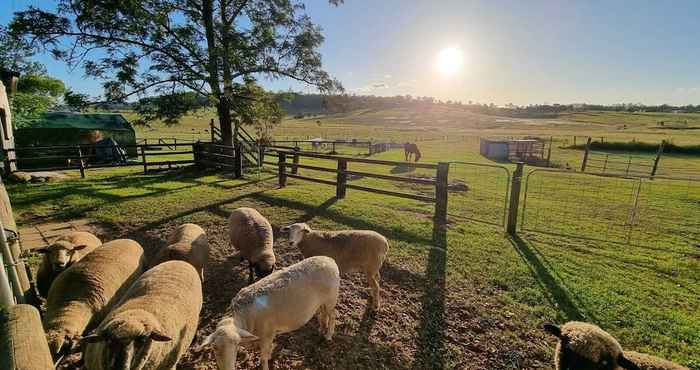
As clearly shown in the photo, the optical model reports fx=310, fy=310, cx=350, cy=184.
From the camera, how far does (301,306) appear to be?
132 inches

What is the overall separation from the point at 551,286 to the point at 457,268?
139cm

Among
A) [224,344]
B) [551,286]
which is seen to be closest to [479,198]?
[551,286]

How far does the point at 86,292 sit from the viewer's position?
139 inches

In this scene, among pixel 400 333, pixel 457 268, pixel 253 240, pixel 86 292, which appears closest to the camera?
pixel 86 292

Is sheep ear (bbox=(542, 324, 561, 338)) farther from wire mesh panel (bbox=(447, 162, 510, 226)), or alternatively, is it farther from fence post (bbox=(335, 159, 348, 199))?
fence post (bbox=(335, 159, 348, 199))

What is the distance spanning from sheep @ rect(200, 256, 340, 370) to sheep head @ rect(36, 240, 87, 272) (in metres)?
2.90

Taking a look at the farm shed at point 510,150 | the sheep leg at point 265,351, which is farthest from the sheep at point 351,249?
the farm shed at point 510,150

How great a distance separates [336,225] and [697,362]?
19.2ft

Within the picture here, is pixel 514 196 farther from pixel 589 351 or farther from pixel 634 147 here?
pixel 634 147

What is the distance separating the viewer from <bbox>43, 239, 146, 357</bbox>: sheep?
3080 mm

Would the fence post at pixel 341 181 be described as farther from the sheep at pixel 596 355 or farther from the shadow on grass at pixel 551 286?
the sheep at pixel 596 355

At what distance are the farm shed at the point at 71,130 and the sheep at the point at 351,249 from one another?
64.8 feet

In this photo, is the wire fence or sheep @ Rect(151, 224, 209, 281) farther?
the wire fence

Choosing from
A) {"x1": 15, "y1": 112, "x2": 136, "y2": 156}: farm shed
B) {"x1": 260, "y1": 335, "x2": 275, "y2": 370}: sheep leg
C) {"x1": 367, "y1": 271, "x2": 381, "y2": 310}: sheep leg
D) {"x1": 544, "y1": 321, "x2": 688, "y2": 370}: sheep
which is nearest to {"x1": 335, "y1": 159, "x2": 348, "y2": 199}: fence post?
{"x1": 367, "y1": 271, "x2": 381, "y2": 310}: sheep leg
